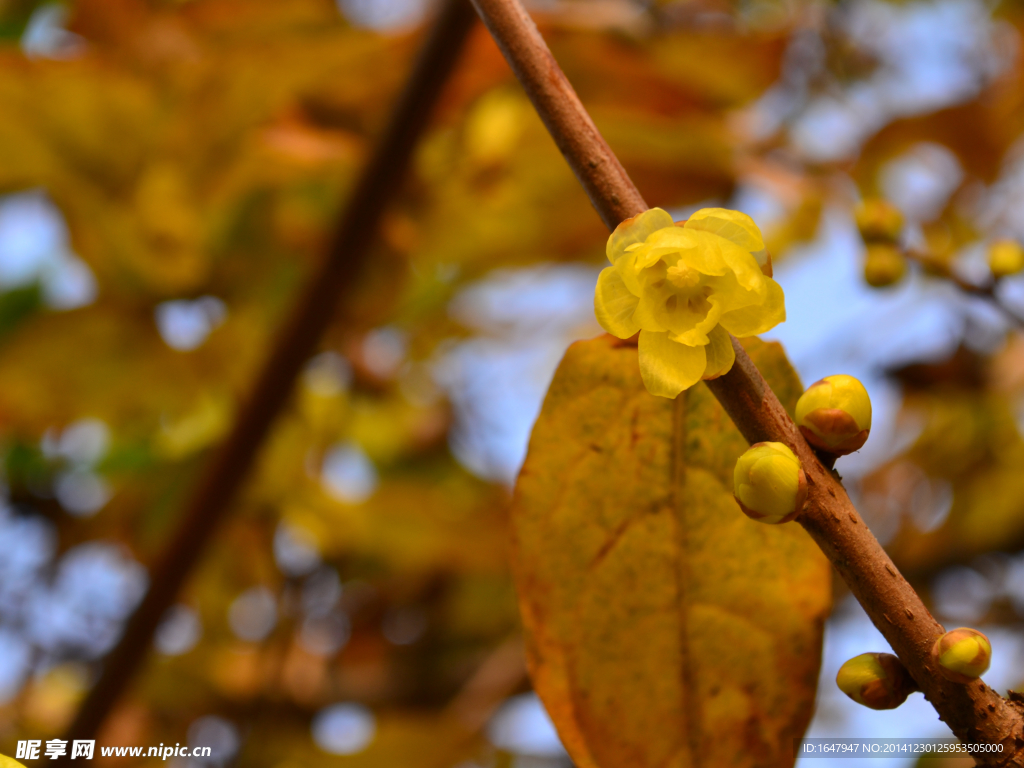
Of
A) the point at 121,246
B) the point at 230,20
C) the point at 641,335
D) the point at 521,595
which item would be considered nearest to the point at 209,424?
the point at 121,246

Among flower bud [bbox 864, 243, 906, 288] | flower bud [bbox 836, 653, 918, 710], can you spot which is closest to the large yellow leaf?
flower bud [bbox 836, 653, 918, 710]

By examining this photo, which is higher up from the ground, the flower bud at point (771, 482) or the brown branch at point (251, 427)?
the brown branch at point (251, 427)

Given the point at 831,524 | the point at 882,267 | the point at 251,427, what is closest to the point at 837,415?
the point at 831,524

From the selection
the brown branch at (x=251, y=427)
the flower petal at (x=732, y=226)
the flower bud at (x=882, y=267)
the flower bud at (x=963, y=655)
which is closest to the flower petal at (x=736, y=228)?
the flower petal at (x=732, y=226)

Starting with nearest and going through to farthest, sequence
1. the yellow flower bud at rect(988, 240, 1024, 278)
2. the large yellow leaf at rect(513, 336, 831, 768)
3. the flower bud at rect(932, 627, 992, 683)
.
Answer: the flower bud at rect(932, 627, 992, 683)
the large yellow leaf at rect(513, 336, 831, 768)
the yellow flower bud at rect(988, 240, 1024, 278)

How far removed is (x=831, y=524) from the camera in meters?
Answer: 0.23

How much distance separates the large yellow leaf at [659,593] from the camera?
1.10ft

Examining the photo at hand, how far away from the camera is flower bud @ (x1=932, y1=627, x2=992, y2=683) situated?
217 mm

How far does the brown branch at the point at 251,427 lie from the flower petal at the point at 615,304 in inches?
16.3

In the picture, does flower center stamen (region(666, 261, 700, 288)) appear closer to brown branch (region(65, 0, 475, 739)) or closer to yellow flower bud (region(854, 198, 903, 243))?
yellow flower bud (region(854, 198, 903, 243))

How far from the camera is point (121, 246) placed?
734 mm

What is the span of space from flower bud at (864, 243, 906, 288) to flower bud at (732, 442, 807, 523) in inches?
11.2

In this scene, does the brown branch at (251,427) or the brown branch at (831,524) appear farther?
the brown branch at (251,427)

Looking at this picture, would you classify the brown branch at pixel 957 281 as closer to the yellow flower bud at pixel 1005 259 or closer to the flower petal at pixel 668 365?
the yellow flower bud at pixel 1005 259
